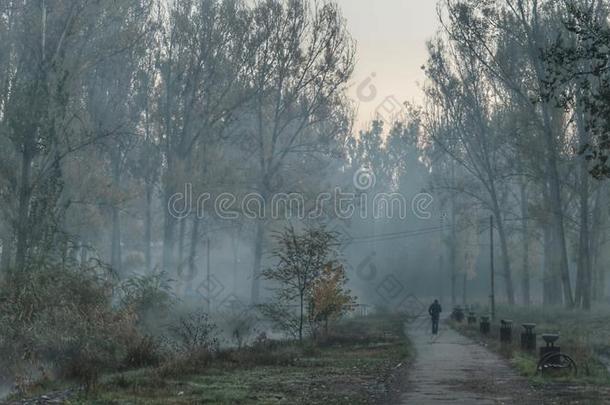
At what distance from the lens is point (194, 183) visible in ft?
175

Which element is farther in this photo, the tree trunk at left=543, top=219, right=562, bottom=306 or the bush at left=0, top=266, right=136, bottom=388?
the tree trunk at left=543, top=219, right=562, bottom=306

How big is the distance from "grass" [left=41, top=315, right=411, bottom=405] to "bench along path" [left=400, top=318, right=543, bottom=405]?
0.64 metres

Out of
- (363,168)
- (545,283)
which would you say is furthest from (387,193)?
(545,283)

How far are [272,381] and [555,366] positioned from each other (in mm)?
6194

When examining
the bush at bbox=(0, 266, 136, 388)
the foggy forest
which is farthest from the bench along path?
the bush at bbox=(0, 266, 136, 388)

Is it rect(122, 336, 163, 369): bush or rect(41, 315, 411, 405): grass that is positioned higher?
rect(122, 336, 163, 369): bush

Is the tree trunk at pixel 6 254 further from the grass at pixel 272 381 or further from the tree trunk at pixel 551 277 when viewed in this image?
the tree trunk at pixel 551 277

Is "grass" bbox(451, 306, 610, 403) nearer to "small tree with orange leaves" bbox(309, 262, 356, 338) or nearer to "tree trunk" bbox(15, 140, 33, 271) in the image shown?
"small tree with orange leaves" bbox(309, 262, 356, 338)

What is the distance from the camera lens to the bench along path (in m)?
17.2

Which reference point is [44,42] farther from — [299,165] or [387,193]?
[387,193]

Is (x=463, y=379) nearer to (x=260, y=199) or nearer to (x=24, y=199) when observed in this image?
(x=24, y=199)

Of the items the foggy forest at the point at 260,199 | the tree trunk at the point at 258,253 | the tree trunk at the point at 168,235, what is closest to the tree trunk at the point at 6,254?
the foggy forest at the point at 260,199

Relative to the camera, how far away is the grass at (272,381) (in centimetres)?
1638

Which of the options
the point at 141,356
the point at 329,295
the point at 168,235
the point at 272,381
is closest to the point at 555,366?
the point at 272,381
